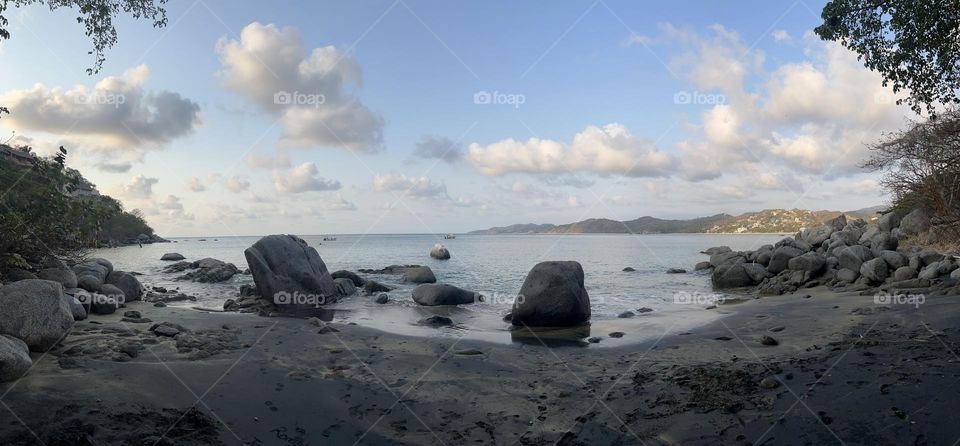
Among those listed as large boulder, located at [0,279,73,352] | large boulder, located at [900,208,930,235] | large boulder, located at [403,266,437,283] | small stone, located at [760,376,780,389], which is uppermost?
large boulder, located at [900,208,930,235]

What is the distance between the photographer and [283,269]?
704 inches

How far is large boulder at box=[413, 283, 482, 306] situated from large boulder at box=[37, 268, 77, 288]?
10.4 metres

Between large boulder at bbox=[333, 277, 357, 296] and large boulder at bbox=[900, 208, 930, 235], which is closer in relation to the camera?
large boulder at bbox=[333, 277, 357, 296]

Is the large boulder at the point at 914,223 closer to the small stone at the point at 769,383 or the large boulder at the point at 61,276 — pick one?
the small stone at the point at 769,383

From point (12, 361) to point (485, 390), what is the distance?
5993 mm

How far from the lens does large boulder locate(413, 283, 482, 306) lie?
18.5m

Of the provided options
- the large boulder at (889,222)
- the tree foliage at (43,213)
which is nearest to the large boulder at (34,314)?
the tree foliage at (43,213)

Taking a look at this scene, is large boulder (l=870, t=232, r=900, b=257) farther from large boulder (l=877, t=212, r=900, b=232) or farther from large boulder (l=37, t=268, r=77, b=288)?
large boulder (l=37, t=268, r=77, b=288)

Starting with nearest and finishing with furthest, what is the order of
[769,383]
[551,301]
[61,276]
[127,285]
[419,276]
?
[769,383] → [61,276] → [551,301] → [127,285] → [419,276]

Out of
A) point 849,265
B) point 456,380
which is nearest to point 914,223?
point 849,265

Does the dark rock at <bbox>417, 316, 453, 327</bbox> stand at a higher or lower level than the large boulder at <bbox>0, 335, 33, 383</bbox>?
lower

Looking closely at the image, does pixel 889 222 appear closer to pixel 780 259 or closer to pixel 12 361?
A: pixel 780 259

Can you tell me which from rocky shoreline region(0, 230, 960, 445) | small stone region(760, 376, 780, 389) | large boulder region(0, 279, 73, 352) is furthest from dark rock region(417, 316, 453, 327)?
small stone region(760, 376, 780, 389)

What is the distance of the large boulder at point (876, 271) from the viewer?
17312 millimetres
